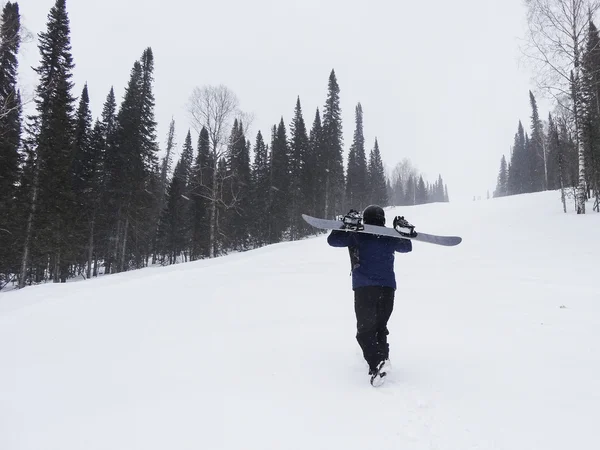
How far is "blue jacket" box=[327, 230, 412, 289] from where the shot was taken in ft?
11.4

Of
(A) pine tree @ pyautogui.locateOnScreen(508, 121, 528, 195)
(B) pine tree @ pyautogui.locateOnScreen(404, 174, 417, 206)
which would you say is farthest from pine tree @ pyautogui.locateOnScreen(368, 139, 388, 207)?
(A) pine tree @ pyautogui.locateOnScreen(508, 121, 528, 195)

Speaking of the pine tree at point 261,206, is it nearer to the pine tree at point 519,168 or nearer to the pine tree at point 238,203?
the pine tree at point 238,203

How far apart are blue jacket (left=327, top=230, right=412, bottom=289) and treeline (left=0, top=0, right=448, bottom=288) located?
49.8ft

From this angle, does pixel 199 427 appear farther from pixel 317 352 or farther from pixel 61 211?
pixel 61 211

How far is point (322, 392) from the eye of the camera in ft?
10.6

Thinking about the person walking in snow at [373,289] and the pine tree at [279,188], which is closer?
the person walking in snow at [373,289]

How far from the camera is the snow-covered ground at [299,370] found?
257 cm

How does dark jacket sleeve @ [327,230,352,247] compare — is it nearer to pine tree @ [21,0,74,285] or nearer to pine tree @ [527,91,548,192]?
pine tree @ [21,0,74,285]

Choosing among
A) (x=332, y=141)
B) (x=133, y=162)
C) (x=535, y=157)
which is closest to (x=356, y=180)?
(x=332, y=141)

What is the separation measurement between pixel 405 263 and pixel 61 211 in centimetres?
2150

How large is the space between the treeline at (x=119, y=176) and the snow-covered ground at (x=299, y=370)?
498 inches

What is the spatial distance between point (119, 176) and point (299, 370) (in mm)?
28204

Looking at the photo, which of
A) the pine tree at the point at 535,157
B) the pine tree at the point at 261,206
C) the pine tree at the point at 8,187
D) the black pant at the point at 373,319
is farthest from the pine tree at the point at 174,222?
the pine tree at the point at 535,157

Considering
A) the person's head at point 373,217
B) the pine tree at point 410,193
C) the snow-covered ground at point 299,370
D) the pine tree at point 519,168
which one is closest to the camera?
the snow-covered ground at point 299,370
